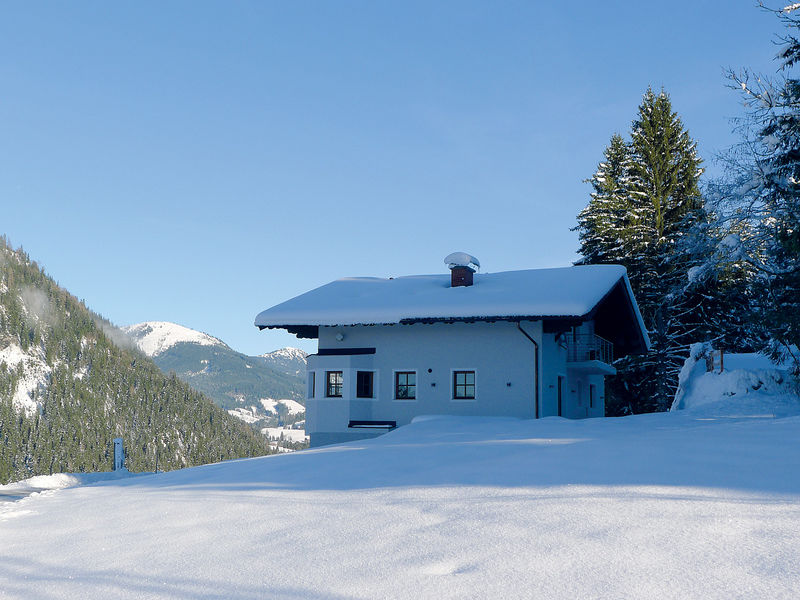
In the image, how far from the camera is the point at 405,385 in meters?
26.5

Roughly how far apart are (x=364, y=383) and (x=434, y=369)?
2780mm

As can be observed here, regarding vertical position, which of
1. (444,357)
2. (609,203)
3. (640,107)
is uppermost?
(640,107)

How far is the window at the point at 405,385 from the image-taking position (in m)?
26.4

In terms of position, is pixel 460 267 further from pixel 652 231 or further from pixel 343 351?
pixel 652 231

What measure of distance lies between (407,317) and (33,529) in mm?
17855

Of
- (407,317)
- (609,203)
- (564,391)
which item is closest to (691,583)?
(407,317)

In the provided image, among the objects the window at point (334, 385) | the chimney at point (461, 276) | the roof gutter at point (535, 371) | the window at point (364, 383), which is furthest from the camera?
the chimney at point (461, 276)

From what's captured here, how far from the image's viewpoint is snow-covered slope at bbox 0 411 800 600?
15.3 feet

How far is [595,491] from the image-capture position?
707 cm

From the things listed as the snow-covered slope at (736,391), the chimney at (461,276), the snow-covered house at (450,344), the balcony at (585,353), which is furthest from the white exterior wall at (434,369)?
the snow-covered slope at (736,391)

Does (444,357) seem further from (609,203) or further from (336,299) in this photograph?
(609,203)

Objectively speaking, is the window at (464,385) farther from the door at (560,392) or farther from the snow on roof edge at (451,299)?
the door at (560,392)

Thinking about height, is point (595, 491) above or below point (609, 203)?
below

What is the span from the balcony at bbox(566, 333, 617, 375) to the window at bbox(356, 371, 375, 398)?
7.68 meters
